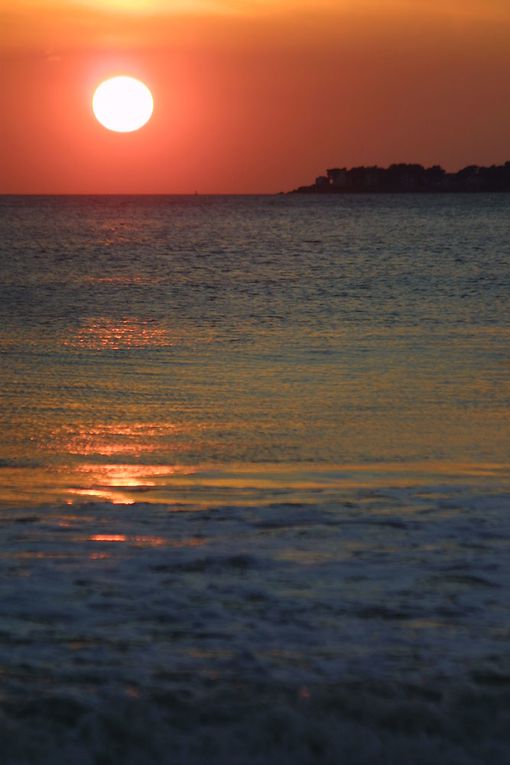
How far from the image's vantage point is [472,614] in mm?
6141

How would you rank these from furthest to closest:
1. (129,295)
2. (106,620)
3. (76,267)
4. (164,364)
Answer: (76,267) < (129,295) < (164,364) < (106,620)

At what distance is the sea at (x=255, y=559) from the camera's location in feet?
16.1

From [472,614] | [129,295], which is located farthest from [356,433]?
[129,295]

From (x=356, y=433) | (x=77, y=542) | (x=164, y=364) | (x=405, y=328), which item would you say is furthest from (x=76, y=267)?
(x=77, y=542)

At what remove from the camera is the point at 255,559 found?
23.6 ft

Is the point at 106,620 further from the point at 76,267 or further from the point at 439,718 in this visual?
the point at 76,267

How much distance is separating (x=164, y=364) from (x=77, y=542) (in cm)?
1132

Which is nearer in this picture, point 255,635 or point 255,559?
point 255,635

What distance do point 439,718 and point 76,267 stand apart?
49.3 metres

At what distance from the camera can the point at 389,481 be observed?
956 centimetres

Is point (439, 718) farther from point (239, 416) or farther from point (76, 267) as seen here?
point (76, 267)

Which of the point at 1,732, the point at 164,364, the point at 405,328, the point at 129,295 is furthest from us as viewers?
the point at 129,295

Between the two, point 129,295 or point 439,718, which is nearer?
point 439,718

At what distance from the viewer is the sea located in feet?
16.1
